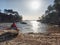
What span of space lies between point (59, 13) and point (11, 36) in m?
28.3

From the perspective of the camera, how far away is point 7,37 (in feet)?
35.9

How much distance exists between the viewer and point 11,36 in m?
11.4

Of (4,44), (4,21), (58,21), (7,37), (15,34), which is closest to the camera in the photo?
(4,44)

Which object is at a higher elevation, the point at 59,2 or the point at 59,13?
the point at 59,2

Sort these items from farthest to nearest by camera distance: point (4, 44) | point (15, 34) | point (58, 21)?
1. point (58, 21)
2. point (15, 34)
3. point (4, 44)

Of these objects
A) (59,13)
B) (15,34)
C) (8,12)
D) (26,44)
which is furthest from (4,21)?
(26,44)

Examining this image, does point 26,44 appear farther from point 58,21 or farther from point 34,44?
point 58,21

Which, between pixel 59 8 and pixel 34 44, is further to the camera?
pixel 59 8

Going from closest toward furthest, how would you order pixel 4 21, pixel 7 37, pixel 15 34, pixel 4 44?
1. pixel 4 44
2. pixel 7 37
3. pixel 15 34
4. pixel 4 21

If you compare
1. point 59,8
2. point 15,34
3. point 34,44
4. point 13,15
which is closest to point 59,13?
point 59,8

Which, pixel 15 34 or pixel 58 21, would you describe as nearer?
pixel 15 34

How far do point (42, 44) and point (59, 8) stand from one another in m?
29.5

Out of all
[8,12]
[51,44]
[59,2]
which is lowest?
[51,44]

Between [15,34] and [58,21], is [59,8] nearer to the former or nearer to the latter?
[58,21]
